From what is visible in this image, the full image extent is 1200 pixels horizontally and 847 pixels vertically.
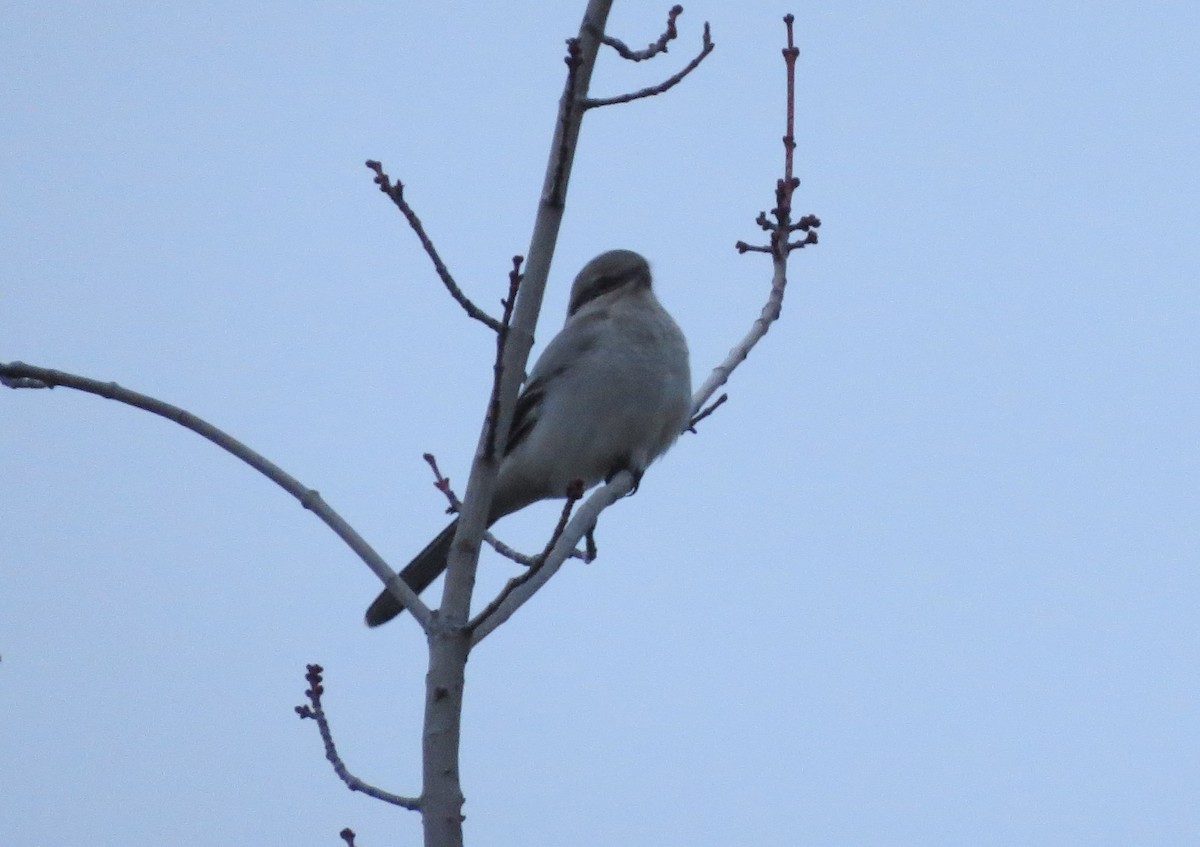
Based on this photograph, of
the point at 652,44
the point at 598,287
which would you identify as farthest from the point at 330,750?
the point at 598,287

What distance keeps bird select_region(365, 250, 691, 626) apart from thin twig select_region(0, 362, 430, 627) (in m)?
2.46

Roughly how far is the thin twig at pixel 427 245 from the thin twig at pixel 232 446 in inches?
23.1

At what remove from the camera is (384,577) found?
11.2ft

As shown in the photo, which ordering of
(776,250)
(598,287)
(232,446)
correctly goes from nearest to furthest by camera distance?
(232,446)
(776,250)
(598,287)

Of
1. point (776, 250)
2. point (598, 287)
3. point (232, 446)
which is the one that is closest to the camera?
point (232, 446)

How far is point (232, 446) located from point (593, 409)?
2.82 m

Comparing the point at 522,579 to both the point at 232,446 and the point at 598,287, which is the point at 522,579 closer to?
the point at 232,446

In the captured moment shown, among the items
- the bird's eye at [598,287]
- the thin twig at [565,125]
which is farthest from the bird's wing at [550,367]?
the thin twig at [565,125]

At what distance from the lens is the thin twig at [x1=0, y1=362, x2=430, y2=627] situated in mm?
3383

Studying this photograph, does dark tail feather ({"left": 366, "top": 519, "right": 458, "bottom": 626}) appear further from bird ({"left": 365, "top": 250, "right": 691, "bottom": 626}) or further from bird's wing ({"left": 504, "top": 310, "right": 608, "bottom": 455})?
bird's wing ({"left": 504, "top": 310, "right": 608, "bottom": 455})

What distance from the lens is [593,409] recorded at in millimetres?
6129

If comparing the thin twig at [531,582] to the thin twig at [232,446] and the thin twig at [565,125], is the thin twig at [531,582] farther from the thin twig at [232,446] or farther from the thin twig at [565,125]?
the thin twig at [565,125]

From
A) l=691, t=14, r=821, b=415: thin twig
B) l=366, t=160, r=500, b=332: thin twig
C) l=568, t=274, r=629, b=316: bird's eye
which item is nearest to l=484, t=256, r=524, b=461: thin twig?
l=366, t=160, r=500, b=332: thin twig

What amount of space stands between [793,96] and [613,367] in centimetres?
184
